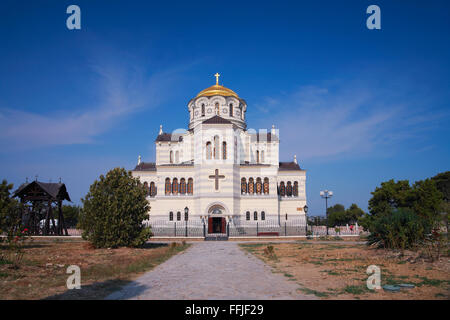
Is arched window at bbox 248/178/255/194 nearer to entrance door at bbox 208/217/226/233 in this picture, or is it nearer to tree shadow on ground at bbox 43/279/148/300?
entrance door at bbox 208/217/226/233

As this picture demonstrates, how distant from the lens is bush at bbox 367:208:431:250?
13109 mm

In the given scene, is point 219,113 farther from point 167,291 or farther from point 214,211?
point 167,291

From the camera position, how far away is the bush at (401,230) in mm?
13109

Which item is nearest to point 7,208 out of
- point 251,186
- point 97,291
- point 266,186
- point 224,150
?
point 97,291

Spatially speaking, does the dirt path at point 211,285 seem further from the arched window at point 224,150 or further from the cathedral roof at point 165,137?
the cathedral roof at point 165,137

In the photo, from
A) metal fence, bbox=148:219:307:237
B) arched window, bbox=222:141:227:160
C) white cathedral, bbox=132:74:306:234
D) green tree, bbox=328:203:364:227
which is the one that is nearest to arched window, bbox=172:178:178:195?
white cathedral, bbox=132:74:306:234

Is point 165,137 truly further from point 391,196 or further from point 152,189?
point 391,196

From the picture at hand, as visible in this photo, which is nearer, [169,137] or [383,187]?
[383,187]

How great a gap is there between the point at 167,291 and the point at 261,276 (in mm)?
3192

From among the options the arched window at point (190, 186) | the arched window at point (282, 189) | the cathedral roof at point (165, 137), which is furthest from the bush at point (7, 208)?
the arched window at point (282, 189)

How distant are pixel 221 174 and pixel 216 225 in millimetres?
5550

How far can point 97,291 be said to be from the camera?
300 inches
